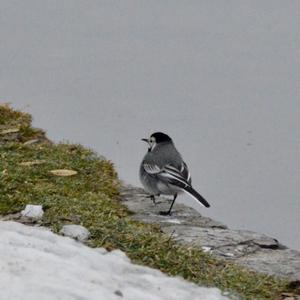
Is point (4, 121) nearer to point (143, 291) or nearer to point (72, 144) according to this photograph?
point (72, 144)

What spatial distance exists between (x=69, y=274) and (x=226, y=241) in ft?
8.95

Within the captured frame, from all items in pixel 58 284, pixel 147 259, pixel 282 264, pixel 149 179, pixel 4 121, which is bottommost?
pixel 58 284

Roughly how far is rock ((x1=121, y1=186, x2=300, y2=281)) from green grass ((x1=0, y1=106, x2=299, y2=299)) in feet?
0.77

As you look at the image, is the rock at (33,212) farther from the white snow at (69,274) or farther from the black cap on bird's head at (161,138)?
the black cap on bird's head at (161,138)

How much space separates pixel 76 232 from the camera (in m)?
7.17

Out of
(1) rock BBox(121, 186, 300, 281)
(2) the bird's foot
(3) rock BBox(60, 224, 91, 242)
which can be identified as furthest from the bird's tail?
(3) rock BBox(60, 224, 91, 242)

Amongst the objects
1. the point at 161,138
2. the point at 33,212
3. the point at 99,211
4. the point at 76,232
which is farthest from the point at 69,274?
the point at 161,138

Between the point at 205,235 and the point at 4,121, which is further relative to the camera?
the point at 4,121

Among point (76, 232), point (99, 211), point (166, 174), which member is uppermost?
point (166, 174)

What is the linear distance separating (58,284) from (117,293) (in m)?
0.36

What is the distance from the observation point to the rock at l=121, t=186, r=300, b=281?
26.2ft

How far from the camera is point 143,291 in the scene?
6082 millimetres

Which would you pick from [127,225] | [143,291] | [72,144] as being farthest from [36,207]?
[72,144]

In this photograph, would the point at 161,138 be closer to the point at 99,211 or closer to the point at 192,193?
the point at 192,193
